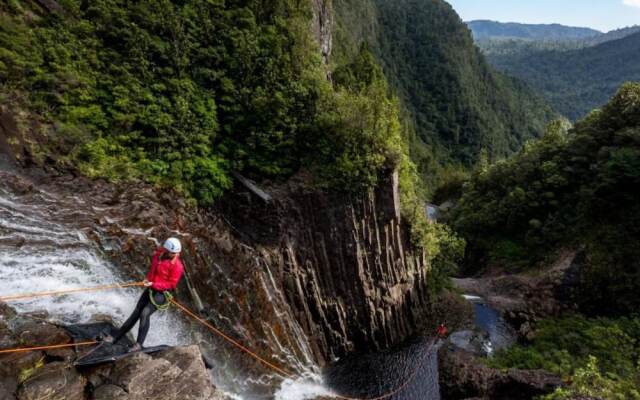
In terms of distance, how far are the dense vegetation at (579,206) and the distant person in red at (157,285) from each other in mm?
28063

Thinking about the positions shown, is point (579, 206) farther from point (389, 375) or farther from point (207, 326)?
point (207, 326)

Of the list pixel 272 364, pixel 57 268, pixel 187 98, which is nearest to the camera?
pixel 57 268

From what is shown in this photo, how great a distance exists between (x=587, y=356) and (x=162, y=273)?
19889mm

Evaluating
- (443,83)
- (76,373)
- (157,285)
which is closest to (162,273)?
(157,285)

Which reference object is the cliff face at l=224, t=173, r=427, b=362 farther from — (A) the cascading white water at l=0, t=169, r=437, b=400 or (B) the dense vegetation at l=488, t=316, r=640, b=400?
(B) the dense vegetation at l=488, t=316, r=640, b=400

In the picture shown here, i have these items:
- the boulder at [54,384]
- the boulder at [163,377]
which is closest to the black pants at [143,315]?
A: the boulder at [163,377]

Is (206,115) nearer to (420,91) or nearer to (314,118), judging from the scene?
(314,118)

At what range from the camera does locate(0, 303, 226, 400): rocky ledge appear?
687 cm

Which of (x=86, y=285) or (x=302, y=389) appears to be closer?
(x=86, y=285)

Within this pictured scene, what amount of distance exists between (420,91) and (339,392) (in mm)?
128841

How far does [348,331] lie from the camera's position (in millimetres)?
19188

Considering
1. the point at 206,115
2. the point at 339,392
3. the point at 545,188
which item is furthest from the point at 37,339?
the point at 545,188

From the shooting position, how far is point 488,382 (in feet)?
52.5

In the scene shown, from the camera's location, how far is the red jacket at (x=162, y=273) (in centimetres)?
851
